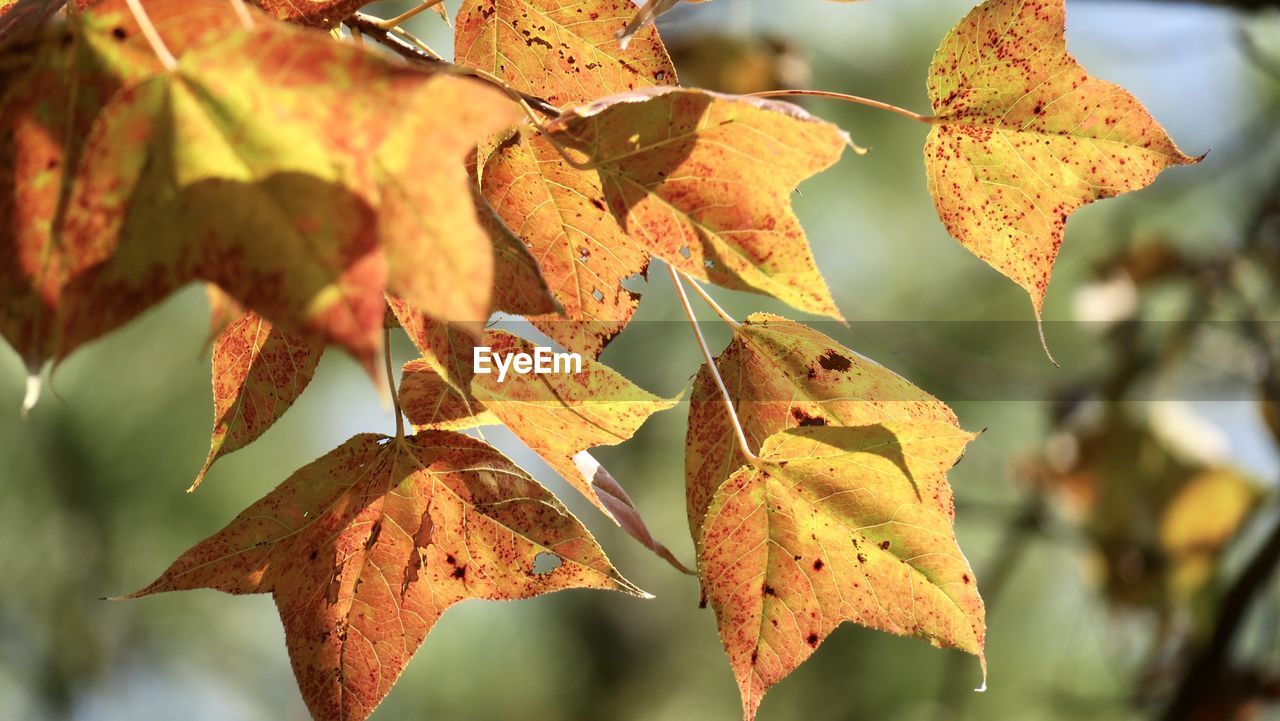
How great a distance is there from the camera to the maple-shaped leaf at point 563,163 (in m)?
0.35

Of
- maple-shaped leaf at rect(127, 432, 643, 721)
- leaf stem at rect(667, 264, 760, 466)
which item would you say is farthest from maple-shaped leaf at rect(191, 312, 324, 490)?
leaf stem at rect(667, 264, 760, 466)

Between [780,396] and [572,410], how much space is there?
0.08 metres

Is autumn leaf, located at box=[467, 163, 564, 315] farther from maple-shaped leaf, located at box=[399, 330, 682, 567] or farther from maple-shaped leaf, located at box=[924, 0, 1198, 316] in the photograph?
maple-shaped leaf, located at box=[924, 0, 1198, 316]

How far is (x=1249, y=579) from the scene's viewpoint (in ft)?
3.63

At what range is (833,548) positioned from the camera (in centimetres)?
38

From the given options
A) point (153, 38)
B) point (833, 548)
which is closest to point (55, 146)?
point (153, 38)

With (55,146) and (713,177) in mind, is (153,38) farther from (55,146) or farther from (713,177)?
(713,177)

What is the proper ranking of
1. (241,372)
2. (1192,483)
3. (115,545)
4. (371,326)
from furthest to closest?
(115,545), (1192,483), (241,372), (371,326)

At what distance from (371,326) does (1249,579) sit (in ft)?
3.76

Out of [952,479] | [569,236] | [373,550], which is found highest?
[569,236]

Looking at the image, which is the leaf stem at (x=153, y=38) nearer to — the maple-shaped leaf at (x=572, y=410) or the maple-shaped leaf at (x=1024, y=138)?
the maple-shaped leaf at (x=572, y=410)

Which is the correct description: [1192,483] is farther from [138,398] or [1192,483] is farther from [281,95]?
[138,398]

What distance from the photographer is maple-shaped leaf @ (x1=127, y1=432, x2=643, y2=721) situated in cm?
38

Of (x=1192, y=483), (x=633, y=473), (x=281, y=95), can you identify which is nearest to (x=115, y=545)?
(x=633, y=473)
